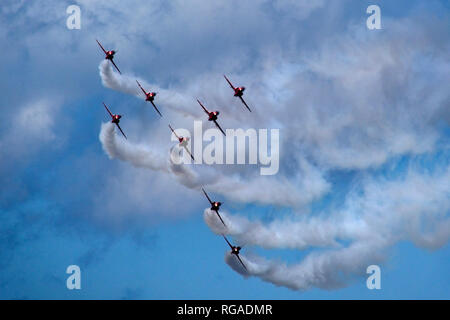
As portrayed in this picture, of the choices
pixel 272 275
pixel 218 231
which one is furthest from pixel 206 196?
pixel 272 275
